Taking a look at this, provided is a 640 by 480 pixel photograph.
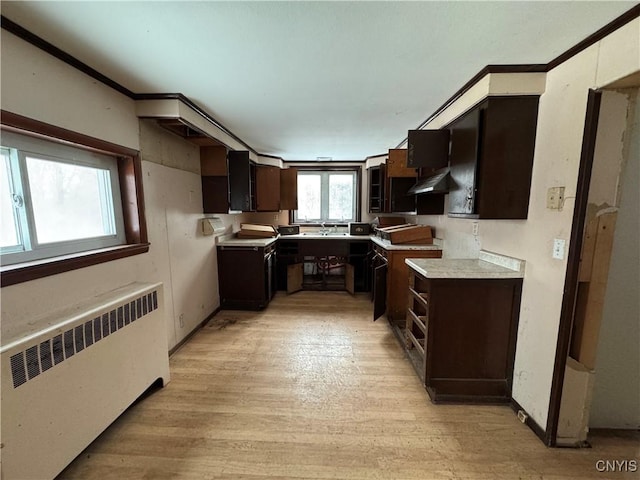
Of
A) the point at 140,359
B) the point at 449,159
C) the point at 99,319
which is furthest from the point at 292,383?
the point at 449,159

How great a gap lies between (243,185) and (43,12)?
217 cm

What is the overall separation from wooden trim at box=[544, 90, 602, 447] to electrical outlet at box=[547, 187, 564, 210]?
9 centimetres

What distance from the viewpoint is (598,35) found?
1234mm

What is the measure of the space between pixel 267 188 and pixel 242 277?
156cm

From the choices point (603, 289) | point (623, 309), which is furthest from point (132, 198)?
point (623, 309)

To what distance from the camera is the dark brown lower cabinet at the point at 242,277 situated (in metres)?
3.41

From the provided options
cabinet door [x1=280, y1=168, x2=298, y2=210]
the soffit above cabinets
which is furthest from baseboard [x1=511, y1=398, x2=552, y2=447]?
cabinet door [x1=280, y1=168, x2=298, y2=210]

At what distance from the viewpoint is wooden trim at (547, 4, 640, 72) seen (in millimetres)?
1105

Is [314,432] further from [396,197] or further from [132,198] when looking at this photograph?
[396,197]

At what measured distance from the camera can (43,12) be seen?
1148mm

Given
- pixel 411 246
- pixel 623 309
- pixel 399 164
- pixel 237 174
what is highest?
pixel 399 164

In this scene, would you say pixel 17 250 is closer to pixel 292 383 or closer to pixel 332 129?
pixel 292 383

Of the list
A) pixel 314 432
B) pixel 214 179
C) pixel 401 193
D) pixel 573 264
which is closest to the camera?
pixel 573 264

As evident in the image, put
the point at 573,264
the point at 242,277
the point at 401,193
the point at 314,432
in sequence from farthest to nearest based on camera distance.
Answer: the point at 401,193
the point at 242,277
the point at 314,432
the point at 573,264
